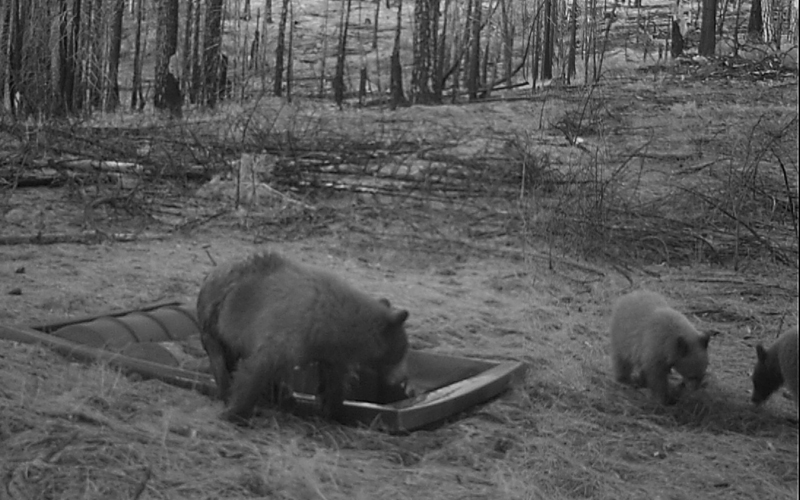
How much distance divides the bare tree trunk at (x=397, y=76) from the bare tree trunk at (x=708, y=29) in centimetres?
88

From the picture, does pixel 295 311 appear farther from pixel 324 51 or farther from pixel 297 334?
pixel 324 51

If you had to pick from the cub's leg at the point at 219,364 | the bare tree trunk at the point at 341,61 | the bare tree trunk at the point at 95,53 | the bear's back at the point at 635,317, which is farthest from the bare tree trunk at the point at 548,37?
the bare tree trunk at the point at 95,53

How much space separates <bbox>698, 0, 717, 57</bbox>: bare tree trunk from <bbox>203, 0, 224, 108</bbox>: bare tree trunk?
140 centimetres

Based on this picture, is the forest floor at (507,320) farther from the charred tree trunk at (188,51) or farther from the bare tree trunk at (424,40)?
the charred tree trunk at (188,51)

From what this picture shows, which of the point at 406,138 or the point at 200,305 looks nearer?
the point at 200,305

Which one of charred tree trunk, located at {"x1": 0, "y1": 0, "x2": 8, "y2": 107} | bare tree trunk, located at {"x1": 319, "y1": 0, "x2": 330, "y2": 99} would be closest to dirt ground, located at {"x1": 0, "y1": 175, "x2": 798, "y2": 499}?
bare tree trunk, located at {"x1": 319, "y1": 0, "x2": 330, "y2": 99}

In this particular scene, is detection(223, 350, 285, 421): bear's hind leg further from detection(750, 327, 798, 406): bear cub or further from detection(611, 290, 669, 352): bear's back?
detection(750, 327, 798, 406): bear cub

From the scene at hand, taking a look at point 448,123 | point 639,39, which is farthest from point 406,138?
point 639,39

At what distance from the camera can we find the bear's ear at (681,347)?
1.85 metres

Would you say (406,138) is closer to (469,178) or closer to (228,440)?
(469,178)

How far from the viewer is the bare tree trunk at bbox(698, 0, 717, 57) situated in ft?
6.64

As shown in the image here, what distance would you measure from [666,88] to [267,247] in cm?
114

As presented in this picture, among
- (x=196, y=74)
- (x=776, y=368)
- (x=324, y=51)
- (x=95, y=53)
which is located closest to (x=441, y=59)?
(x=324, y=51)

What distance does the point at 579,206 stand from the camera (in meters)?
2.03
